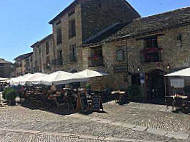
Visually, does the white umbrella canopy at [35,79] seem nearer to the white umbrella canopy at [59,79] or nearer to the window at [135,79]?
the white umbrella canopy at [59,79]

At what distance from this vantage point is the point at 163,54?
562 inches

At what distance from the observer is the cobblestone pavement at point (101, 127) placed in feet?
23.8

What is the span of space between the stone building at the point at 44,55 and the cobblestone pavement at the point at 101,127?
1674 centimetres

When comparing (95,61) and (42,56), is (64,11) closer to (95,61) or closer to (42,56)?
(95,61)

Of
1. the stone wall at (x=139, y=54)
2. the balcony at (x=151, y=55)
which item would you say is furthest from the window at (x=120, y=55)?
the balcony at (x=151, y=55)

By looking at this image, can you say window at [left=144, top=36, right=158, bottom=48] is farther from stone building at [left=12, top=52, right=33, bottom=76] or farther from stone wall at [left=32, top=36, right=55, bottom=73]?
stone building at [left=12, top=52, right=33, bottom=76]

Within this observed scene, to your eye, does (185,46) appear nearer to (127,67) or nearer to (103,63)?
(127,67)

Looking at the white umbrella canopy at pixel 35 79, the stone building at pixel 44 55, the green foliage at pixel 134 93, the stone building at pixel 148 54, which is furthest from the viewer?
the stone building at pixel 44 55

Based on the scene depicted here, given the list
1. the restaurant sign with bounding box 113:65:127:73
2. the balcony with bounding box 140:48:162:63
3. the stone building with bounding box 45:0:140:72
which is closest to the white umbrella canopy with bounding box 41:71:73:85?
the restaurant sign with bounding box 113:65:127:73

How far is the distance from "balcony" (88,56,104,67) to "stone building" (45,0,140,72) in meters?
1.75

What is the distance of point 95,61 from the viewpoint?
64.2 ft

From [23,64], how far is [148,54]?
33.5 meters

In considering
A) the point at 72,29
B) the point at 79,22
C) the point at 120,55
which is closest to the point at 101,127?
the point at 120,55

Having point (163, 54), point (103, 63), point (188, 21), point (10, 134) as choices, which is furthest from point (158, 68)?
point (10, 134)
